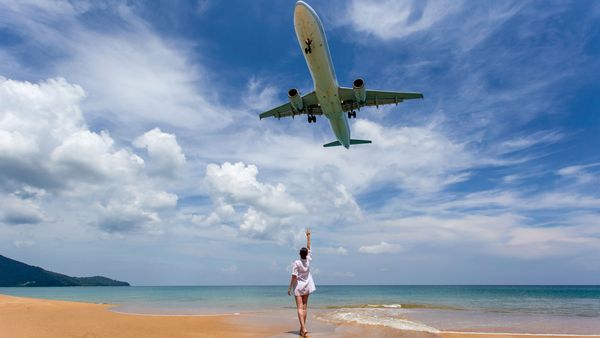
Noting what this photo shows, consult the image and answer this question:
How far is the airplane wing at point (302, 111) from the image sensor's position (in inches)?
1112

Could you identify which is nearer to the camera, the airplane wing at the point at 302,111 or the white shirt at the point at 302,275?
the white shirt at the point at 302,275

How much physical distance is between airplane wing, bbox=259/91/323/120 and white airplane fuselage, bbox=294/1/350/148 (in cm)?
248

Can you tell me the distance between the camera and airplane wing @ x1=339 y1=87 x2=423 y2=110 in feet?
88.3

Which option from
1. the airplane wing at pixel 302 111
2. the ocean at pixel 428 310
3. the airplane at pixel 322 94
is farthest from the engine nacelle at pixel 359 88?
the ocean at pixel 428 310

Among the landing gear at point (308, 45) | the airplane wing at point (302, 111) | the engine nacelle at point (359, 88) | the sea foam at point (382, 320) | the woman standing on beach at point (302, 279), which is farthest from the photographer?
the airplane wing at point (302, 111)

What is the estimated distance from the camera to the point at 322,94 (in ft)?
81.0

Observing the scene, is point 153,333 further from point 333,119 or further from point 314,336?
point 333,119

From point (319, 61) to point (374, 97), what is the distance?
308 inches

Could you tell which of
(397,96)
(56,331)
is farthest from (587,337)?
(397,96)

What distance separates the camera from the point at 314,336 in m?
8.35

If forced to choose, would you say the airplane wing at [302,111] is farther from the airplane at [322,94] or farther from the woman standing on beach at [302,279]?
the woman standing on beach at [302,279]

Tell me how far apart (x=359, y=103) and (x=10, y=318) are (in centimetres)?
2263

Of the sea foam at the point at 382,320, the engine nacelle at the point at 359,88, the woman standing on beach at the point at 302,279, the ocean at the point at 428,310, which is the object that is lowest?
the ocean at the point at 428,310

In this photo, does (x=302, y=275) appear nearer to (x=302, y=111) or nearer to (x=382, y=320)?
(x=382, y=320)
